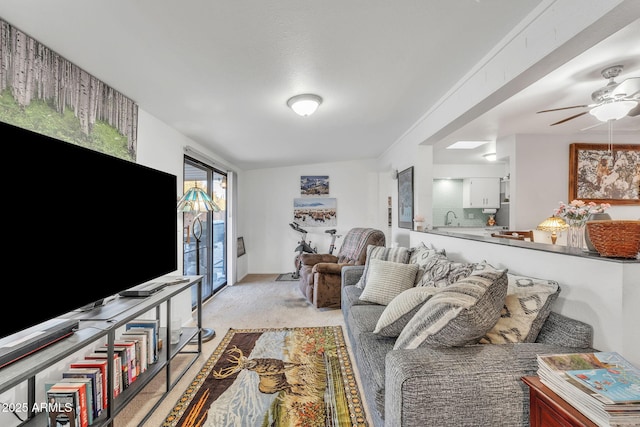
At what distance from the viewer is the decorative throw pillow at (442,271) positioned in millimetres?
1881

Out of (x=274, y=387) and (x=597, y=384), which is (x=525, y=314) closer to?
(x=597, y=384)

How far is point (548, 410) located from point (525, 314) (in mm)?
513

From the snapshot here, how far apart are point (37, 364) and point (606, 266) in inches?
90.4

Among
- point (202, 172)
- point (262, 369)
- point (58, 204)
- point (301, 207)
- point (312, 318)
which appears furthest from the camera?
point (301, 207)

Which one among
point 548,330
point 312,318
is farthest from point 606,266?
point 312,318

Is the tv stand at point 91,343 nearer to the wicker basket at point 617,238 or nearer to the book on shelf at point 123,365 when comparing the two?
the book on shelf at point 123,365

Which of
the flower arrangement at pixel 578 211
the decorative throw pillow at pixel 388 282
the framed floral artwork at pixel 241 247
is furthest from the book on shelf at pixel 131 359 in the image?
the framed floral artwork at pixel 241 247

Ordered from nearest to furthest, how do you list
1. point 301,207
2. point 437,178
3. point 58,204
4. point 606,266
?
point 606,266
point 58,204
point 301,207
point 437,178

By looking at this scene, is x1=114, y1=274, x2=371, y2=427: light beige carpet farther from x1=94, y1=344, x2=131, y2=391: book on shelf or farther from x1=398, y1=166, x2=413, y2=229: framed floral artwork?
x1=398, y1=166, x2=413, y2=229: framed floral artwork

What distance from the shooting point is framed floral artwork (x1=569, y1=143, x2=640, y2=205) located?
13.7ft

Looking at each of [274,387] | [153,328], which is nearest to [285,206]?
[153,328]

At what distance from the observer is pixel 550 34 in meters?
1.49

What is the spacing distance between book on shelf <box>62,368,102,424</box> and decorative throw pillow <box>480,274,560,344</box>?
191 cm

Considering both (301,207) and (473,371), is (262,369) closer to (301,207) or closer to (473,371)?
(473,371)
